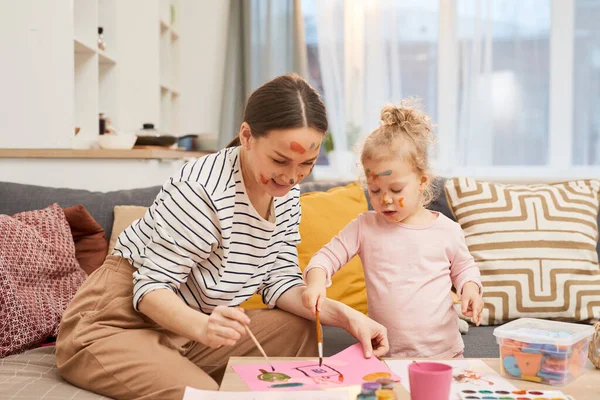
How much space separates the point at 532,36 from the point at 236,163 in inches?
123

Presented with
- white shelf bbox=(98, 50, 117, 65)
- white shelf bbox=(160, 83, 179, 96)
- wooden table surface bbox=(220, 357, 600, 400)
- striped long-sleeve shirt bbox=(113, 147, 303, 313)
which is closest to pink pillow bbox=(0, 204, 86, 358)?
striped long-sleeve shirt bbox=(113, 147, 303, 313)

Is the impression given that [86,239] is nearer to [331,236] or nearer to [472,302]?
[331,236]

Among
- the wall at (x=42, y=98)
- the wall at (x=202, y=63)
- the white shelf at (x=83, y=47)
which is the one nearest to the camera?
the wall at (x=42, y=98)

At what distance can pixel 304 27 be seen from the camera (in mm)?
4152

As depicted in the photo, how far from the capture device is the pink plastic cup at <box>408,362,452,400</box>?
975 mm

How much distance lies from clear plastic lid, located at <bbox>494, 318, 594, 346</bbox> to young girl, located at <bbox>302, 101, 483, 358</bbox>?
0.18 m

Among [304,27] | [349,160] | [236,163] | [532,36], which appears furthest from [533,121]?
[236,163]

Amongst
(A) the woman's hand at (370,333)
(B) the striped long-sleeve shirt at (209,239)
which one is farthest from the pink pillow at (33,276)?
A: (A) the woman's hand at (370,333)

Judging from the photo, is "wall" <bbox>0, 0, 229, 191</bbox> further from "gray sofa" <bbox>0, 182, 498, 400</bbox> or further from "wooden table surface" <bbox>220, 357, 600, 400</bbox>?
"wooden table surface" <bbox>220, 357, 600, 400</bbox>

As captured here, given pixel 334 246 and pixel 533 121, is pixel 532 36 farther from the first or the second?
pixel 334 246

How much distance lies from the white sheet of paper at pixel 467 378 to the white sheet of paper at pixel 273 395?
5.2 inches

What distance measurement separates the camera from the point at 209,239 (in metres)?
1.38

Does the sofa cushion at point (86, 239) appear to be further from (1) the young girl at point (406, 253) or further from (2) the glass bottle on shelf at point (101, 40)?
(2) the glass bottle on shelf at point (101, 40)

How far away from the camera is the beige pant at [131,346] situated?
51.7 inches
